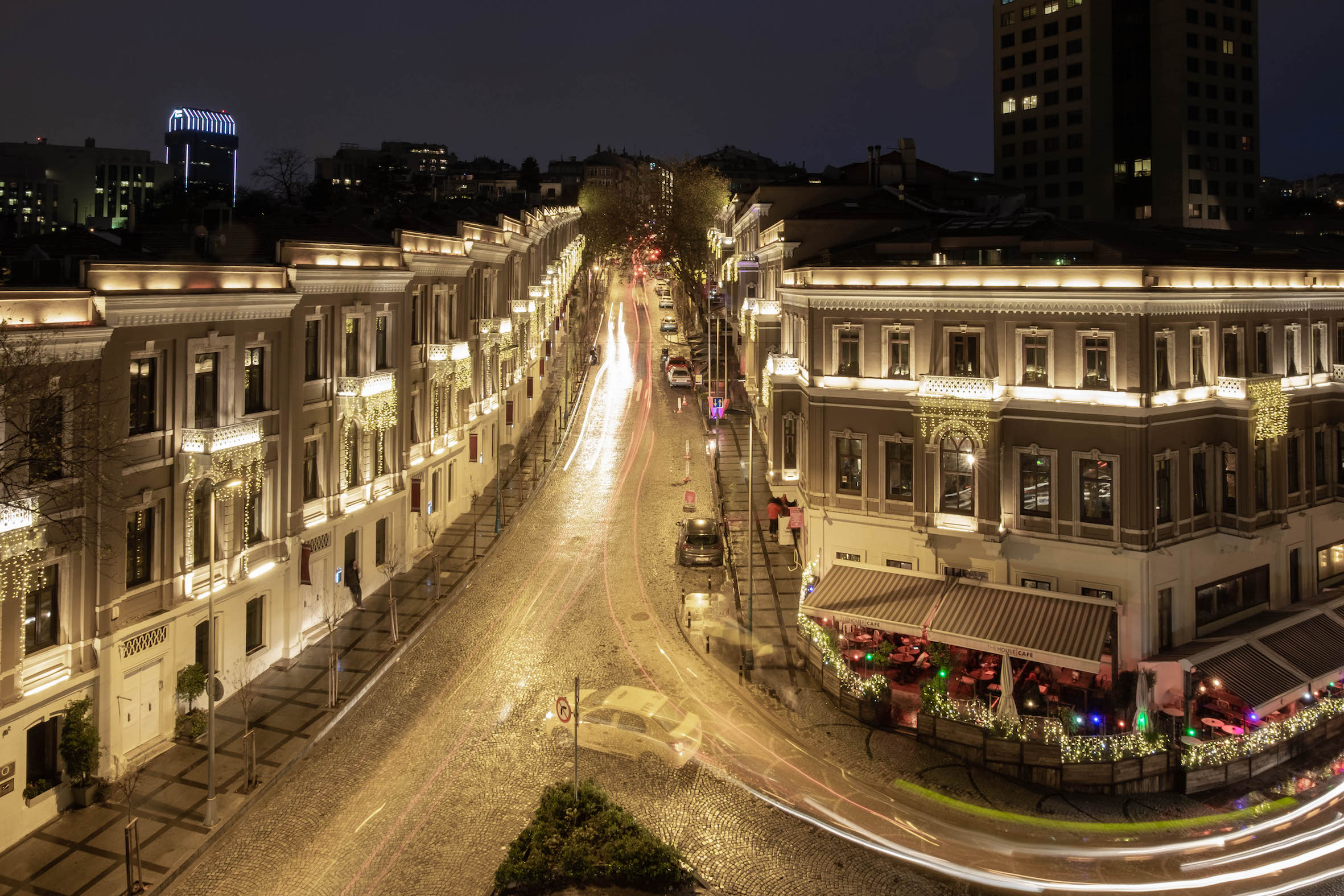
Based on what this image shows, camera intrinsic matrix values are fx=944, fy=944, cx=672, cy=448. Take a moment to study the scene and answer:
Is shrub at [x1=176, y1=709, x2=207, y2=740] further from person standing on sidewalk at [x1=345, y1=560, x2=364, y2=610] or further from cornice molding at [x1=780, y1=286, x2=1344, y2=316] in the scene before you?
cornice molding at [x1=780, y1=286, x2=1344, y2=316]

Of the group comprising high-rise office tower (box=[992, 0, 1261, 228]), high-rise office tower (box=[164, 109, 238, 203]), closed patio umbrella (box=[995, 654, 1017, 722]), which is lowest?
closed patio umbrella (box=[995, 654, 1017, 722])

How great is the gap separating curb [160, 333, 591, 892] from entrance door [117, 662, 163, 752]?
3.84 m

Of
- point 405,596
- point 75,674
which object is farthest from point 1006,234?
point 75,674

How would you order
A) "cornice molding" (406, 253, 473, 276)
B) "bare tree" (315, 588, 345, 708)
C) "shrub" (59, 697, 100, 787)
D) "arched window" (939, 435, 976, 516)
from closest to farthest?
"shrub" (59, 697, 100, 787), "bare tree" (315, 588, 345, 708), "arched window" (939, 435, 976, 516), "cornice molding" (406, 253, 473, 276)

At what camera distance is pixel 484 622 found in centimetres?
3312

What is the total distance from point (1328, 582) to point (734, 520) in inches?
953

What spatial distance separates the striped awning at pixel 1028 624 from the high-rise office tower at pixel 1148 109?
75.0 m

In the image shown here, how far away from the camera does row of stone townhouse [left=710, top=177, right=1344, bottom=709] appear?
28.2 m

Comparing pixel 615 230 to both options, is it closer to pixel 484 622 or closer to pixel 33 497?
pixel 484 622

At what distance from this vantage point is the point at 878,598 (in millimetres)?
30000

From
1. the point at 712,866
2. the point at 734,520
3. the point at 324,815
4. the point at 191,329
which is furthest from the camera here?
the point at 734,520

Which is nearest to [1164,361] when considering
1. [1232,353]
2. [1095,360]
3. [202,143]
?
[1095,360]

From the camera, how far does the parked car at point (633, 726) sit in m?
24.5

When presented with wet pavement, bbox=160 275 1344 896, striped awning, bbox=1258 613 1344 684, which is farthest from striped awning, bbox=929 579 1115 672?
striped awning, bbox=1258 613 1344 684
